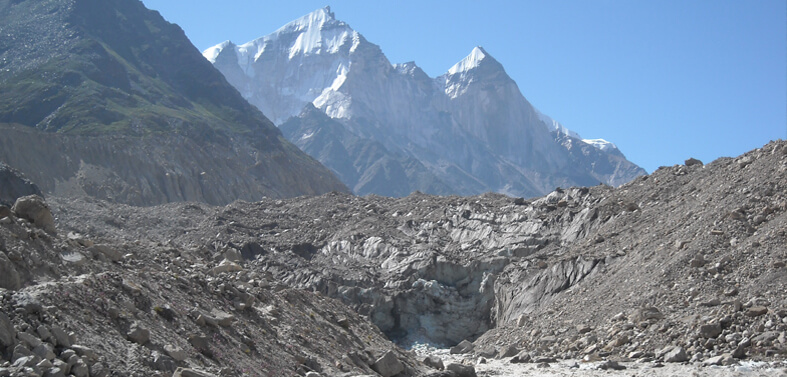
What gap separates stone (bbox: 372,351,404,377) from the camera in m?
21.4

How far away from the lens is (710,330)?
2347 cm

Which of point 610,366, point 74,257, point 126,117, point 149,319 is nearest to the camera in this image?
point 149,319

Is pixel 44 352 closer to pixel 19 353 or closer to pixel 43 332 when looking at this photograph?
pixel 19 353

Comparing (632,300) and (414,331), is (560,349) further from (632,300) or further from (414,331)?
(414,331)

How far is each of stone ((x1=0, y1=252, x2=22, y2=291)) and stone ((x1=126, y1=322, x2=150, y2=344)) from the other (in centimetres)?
211

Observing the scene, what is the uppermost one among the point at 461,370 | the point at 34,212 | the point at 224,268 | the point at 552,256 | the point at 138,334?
Result: the point at 552,256

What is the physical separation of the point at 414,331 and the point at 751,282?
65.9ft

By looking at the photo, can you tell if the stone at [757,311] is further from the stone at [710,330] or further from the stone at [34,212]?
the stone at [34,212]

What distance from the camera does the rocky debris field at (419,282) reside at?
16344mm

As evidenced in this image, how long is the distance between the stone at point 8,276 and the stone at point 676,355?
16310mm

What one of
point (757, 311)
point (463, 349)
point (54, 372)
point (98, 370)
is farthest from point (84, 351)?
point (463, 349)

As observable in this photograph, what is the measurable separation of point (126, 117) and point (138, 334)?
294ft

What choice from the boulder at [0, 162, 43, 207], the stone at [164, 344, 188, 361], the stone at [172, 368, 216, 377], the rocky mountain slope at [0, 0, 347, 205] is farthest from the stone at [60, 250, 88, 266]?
the rocky mountain slope at [0, 0, 347, 205]

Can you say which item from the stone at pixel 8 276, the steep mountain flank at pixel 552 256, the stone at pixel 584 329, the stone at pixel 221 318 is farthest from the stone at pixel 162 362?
the stone at pixel 584 329
